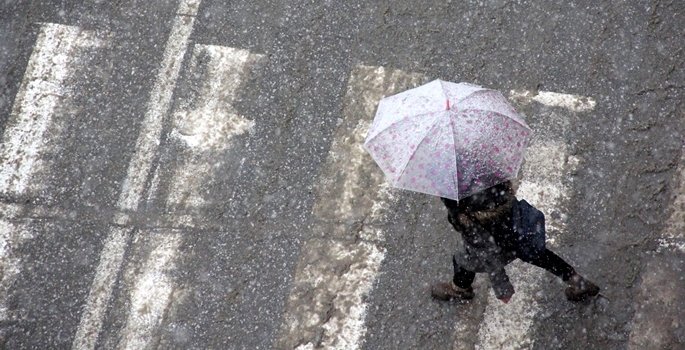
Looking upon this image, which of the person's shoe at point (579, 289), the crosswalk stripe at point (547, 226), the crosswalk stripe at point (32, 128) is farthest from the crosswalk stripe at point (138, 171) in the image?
the person's shoe at point (579, 289)

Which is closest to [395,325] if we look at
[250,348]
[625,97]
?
[250,348]

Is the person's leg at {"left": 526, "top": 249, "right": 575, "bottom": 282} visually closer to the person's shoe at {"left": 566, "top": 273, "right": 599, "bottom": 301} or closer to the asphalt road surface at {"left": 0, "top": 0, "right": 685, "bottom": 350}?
the person's shoe at {"left": 566, "top": 273, "right": 599, "bottom": 301}

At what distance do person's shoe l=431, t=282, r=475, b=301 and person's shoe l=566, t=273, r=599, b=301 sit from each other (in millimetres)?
576

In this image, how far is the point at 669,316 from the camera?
4102 mm

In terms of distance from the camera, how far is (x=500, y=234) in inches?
134

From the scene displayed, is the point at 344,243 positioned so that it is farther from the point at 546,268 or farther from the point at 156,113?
the point at 156,113

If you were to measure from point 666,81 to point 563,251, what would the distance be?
1.44 m

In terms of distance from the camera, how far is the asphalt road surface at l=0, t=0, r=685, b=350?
165 inches

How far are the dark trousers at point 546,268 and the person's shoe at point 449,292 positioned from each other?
0.18 ft

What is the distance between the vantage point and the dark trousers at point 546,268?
367 cm

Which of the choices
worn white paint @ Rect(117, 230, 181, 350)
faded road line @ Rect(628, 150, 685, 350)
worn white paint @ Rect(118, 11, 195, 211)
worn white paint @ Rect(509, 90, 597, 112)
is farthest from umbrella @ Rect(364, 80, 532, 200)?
worn white paint @ Rect(118, 11, 195, 211)

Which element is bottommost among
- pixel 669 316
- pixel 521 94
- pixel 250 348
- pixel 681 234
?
pixel 250 348

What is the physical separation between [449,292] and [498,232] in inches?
33.5

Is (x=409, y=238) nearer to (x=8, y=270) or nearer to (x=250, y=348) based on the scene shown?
(x=250, y=348)
